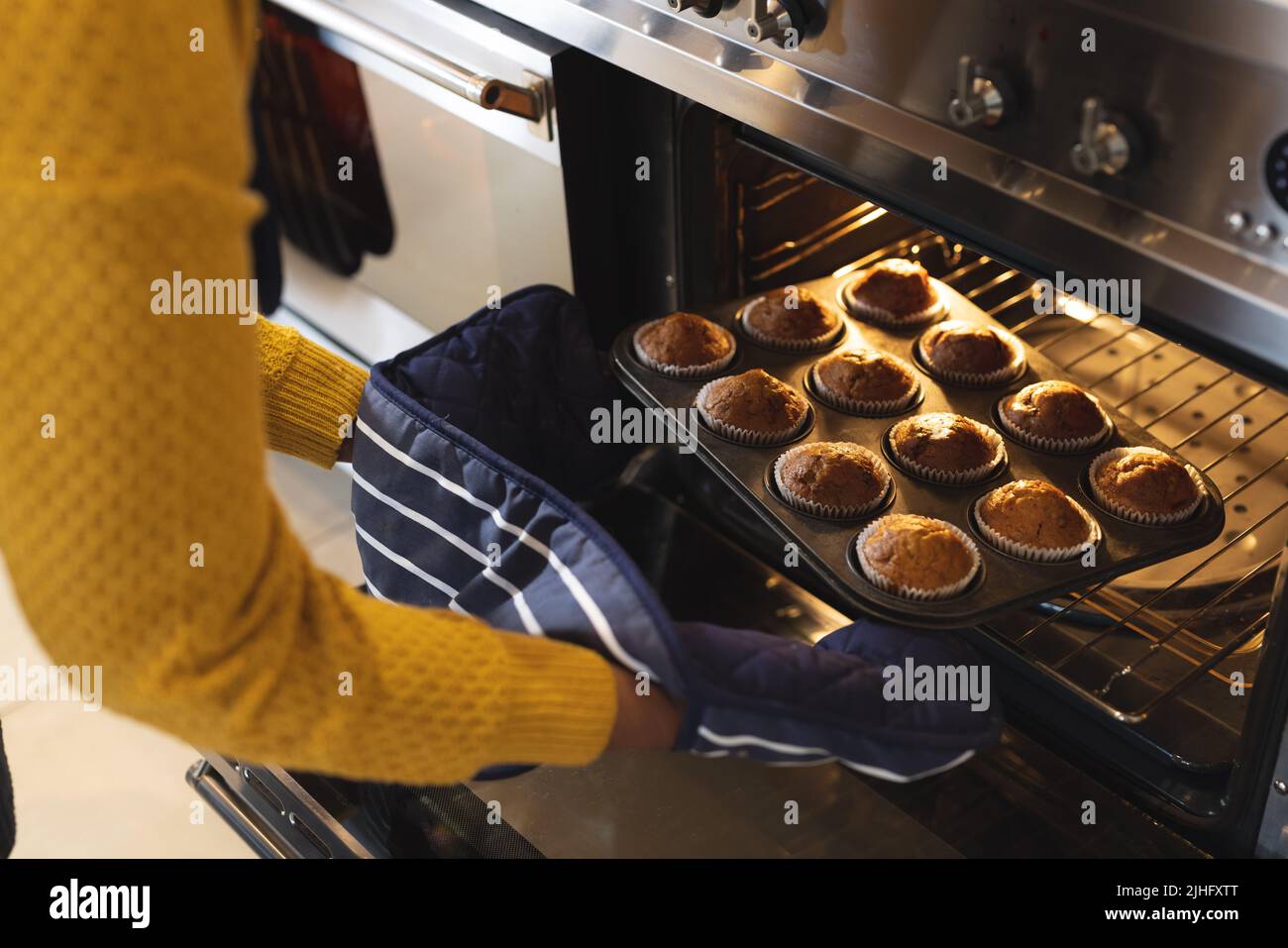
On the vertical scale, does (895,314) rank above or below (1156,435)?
above

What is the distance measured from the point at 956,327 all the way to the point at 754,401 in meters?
0.26

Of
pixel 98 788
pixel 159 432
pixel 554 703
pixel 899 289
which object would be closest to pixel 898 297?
pixel 899 289

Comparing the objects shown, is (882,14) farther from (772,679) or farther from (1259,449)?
(1259,449)

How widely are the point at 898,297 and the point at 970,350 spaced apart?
0.43ft

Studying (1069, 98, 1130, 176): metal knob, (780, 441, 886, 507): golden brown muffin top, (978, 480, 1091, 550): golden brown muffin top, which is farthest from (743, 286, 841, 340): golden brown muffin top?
(1069, 98, 1130, 176): metal knob

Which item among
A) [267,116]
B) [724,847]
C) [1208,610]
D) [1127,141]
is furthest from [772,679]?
[267,116]

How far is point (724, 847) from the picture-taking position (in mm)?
1233

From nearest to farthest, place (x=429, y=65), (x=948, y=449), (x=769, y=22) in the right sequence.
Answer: (x=769, y=22)
(x=948, y=449)
(x=429, y=65)

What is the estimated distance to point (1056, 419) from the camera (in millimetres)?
1298

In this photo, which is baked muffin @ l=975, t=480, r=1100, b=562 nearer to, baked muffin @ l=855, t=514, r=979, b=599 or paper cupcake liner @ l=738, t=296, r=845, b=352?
baked muffin @ l=855, t=514, r=979, b=599

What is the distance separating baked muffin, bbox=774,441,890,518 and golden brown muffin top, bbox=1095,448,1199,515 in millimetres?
218

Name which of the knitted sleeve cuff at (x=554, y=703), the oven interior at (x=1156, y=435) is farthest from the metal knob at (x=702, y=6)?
the knitted sleeve cuff at (x=554, y=703)

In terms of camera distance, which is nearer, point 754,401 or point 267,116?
point 754,401

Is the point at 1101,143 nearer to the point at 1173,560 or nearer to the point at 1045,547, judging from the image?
the point at 1045,547
